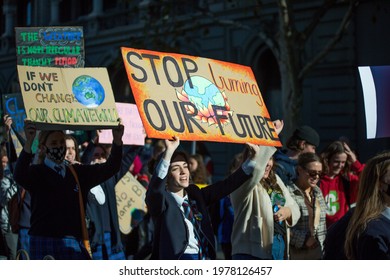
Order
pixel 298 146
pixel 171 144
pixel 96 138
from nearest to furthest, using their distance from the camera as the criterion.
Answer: pixel 171 144 → pixel 96 138 → pixel 298 146

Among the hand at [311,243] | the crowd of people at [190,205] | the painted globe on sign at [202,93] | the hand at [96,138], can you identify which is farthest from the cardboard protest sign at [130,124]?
the painted globe on sign at [202,93]

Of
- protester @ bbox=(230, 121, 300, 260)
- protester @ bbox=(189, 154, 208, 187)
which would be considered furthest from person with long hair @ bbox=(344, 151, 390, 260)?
protester @ bbox=(189, 154, 208, 187)

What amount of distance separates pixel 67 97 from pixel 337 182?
2.68 m

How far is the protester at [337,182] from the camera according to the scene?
7625 millimetres

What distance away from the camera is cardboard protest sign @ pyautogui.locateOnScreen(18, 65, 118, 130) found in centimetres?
614

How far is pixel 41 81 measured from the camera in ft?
20.4

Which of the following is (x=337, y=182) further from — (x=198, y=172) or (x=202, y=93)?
(x=202, y=93)

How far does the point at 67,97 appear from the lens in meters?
6.32

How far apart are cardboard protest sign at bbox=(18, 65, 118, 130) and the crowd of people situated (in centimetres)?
19

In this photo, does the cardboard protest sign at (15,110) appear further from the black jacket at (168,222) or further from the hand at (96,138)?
the black jacket at (168,222)

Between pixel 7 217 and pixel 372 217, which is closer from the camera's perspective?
pixel 372 217

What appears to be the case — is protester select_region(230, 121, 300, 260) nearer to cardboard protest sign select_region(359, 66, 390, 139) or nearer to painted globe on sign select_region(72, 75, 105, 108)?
cardboard protest sign select_region(359, 66, 390, 139)

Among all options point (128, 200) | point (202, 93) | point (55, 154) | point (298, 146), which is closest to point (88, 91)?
point (55, 154)
